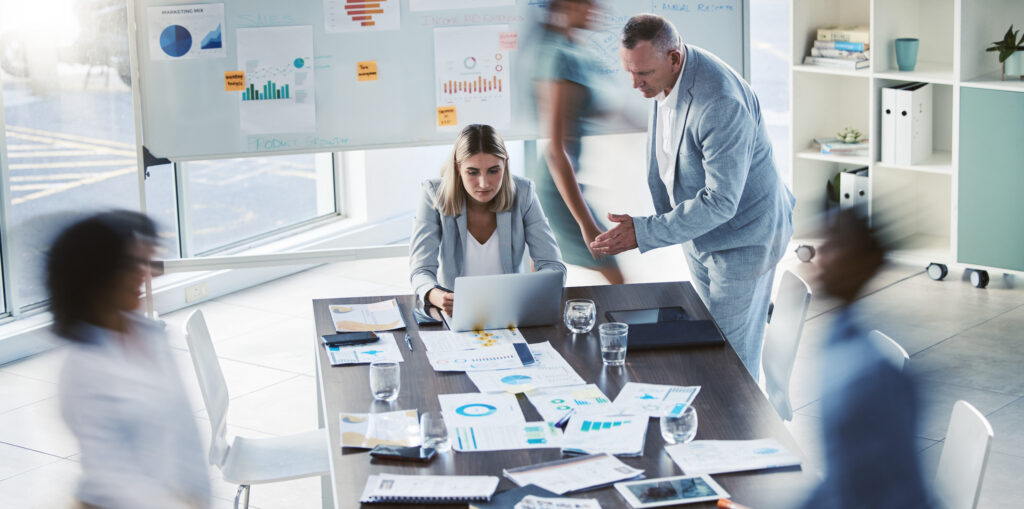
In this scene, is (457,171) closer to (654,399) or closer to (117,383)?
(654,399)

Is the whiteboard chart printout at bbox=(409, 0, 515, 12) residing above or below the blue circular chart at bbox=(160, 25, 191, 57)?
above

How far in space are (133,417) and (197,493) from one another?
0.23 metres

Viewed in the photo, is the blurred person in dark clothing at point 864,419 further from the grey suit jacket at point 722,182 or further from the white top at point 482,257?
the white top at point 482,257

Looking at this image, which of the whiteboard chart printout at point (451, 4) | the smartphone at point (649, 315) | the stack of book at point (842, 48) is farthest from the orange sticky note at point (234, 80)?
the stack of book at point (842, 48)

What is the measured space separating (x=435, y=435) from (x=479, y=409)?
251 millimetres

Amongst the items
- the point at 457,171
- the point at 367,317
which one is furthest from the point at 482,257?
the point at 367,317

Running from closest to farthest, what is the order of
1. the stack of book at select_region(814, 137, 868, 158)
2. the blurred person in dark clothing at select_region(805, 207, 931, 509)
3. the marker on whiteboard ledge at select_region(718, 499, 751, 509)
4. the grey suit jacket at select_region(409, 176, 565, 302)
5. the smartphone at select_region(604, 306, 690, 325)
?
the blurred person in dark clothing at select_region(805, 207, 931, 509) → the marker on whiteboard ledge at select_region(718, 499, 751, 509) → the smartphone at select_region(604, 306, 690, 325) → the grey suit jacket at select_region(409, 176, 565, 302) → the stack of book at select_region(814, 137, 868, 158)

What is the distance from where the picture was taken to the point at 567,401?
2998 millimetres

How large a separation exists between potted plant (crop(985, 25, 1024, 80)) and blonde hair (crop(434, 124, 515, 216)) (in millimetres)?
3341

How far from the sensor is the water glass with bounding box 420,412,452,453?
8.95 feet

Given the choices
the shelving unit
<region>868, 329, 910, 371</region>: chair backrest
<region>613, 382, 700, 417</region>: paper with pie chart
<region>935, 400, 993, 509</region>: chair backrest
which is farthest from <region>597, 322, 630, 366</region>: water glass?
the shelving unit

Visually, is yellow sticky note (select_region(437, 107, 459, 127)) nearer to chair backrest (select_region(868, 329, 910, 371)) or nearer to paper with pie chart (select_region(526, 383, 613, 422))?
paper with pie chart (select_region(526, 383, 613, 422))

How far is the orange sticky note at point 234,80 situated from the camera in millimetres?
4914

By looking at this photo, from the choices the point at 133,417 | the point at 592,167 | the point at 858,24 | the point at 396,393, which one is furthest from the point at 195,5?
the point at 858,24
